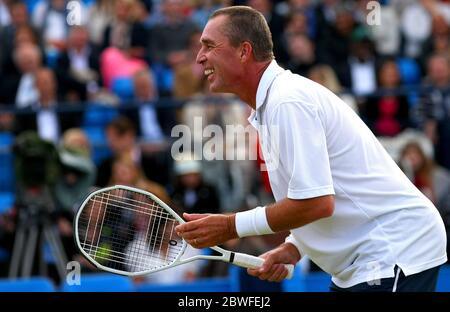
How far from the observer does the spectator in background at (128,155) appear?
9.92m

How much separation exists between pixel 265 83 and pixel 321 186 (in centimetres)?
58

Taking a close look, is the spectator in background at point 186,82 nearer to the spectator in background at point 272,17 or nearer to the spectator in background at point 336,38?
the spectator in background at point 272,17

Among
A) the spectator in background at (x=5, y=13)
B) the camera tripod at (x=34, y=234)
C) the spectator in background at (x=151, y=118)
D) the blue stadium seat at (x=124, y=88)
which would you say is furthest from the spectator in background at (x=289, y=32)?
the camera tripod at (x=34, y=234)

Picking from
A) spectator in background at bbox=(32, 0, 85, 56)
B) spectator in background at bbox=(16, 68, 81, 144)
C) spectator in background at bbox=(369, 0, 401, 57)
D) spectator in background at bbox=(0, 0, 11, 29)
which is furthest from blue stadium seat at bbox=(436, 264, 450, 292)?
spectator in background at bbox=(0, 0, 11, 29)

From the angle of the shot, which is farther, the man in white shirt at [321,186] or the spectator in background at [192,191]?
the spectator in background at [192,191]

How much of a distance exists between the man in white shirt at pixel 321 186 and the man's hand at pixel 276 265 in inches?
12.0

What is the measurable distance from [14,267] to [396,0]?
6311 mm

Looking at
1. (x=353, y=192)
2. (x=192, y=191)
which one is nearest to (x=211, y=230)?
(x=353, y=192)

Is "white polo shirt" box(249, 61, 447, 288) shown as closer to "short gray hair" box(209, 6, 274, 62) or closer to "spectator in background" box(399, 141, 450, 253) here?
"short gray hair" box(209, 6, 274, 62)

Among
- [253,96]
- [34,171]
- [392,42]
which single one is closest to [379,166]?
[253,96]

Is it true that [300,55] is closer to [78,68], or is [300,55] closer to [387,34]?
[387,34]

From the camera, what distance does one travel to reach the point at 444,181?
10.3 meters

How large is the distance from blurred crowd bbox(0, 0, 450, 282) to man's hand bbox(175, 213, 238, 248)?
3549 millimetres

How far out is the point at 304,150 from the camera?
4.56 metres
